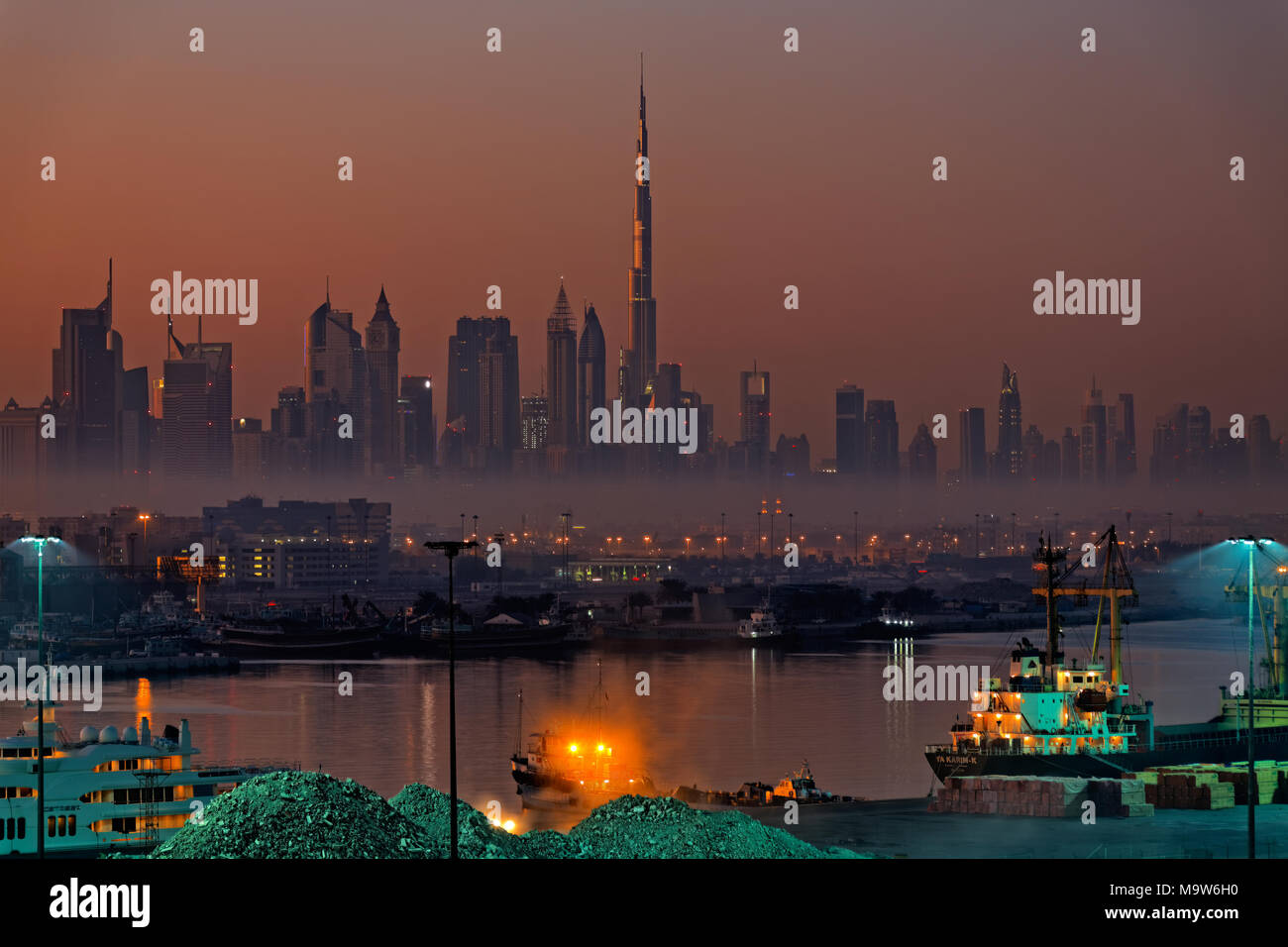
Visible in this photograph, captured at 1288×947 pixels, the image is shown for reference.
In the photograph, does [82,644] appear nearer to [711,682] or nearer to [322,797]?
[711,682]

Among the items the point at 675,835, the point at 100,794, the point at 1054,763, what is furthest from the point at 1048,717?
the point at 675,835

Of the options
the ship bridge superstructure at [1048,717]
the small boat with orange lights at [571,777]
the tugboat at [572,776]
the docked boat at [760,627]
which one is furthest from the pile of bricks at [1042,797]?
the docked boat at [760,627]

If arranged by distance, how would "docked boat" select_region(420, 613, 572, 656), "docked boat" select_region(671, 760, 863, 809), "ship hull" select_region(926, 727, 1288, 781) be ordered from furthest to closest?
"docked boat" select_region(420, 613, 572, 656) < "ship hull" select_region(926, 727, 1288, 781) < "docked boat" select_region(671, 760, 863, 809)

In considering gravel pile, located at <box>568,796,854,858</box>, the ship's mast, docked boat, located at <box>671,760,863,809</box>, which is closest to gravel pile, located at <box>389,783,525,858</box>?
gravel pile, located at <box>568,796,854,858</box>

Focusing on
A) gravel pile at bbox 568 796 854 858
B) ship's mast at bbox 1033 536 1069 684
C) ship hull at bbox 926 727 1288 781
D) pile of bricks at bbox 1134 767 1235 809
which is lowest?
ship hull at bbox 926 727 1288 781

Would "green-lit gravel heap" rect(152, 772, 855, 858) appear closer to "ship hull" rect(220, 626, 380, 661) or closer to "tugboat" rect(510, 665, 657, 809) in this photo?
"tugboat" rect(510, 665, 657, 809)

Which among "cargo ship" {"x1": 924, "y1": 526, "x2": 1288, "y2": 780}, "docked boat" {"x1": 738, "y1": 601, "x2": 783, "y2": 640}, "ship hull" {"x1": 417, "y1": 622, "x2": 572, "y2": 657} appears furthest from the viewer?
"docked boat" {"x1": 738, "y1": 601, "x2": 783, "y2": 640}
